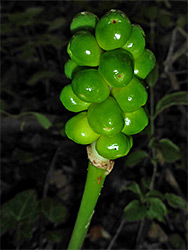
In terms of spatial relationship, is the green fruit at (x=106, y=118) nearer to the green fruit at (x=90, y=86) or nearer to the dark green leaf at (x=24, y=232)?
the green fruit at (x=90, y=86)

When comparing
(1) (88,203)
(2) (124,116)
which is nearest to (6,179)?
(1) (88,203)

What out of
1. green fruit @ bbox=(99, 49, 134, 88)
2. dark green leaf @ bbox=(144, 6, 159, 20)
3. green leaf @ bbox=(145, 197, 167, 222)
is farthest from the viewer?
dark green leaf @ bbox=(144, 6, 159, 20)

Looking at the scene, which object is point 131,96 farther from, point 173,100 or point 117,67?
point 173,100

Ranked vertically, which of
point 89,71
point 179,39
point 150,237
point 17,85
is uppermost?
point 89,71

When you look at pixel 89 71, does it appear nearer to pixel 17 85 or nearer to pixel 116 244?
pixel 116 244

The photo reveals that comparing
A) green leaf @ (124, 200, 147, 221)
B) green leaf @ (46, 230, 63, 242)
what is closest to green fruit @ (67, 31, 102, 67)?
green leaf @ (124, 200, 147, 221)

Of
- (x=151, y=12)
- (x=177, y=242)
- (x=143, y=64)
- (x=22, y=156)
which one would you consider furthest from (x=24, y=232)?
(x=151, y=12)

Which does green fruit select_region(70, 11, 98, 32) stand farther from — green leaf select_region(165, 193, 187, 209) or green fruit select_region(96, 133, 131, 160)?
green leaf select_region(165, 193, 187, 209)
